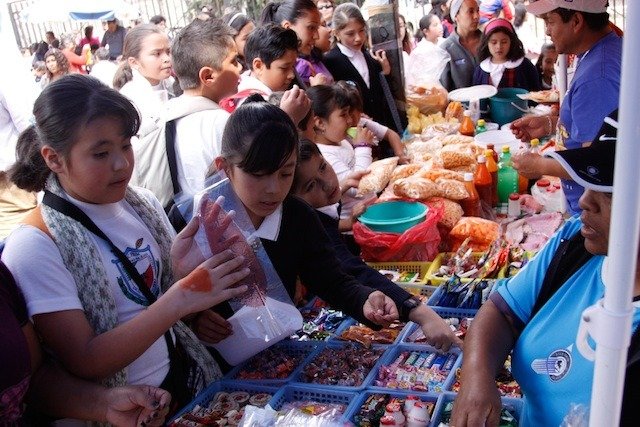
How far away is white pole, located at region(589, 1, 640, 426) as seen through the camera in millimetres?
676

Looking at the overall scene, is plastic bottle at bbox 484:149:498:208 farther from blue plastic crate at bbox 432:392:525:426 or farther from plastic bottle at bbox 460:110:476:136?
blue plastic crate at bbox 432:392:525:426

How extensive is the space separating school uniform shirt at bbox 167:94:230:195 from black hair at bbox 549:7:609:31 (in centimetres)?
154

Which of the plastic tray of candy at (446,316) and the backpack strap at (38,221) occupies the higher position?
the backpack strap at (38,221)

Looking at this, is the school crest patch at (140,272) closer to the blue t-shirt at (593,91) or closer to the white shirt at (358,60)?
the blue t-shirt at (593,91)

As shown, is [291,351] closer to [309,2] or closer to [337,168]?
[337,168]

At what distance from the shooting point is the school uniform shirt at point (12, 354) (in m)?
1.37

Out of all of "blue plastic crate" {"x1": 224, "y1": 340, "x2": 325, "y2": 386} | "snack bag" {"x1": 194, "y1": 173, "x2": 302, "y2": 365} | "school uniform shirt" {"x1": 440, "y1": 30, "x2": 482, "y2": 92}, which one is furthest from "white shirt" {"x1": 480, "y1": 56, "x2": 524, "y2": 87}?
"snack bag" {"x1": 194, "y1": 173, "x2": 302, "y2": 365}

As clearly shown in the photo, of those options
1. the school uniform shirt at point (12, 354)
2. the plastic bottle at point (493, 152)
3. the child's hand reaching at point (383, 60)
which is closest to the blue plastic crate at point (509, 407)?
the school uniform shirt at point (12, 354)

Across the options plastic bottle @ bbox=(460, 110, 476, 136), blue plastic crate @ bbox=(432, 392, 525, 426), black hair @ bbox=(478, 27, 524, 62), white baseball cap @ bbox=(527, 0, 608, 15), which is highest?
white baseball cap @ bbox=(527, 0, 608, 15)

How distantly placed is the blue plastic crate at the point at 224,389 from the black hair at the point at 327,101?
75.1 inches

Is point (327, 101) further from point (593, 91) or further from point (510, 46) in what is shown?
point (510, 46)

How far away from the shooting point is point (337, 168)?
11.4 ft

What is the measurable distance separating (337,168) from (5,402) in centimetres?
233

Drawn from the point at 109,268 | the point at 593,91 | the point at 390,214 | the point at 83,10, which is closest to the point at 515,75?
the point at 390,214
